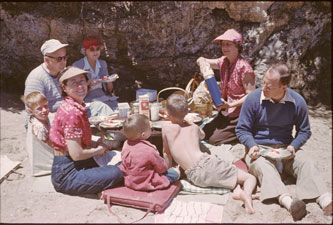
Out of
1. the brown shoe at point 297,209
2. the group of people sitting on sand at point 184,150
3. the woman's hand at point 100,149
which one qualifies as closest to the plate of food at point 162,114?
the group of people sitting on sand at point 184,150

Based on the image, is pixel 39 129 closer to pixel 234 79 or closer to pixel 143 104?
pixel 143 104

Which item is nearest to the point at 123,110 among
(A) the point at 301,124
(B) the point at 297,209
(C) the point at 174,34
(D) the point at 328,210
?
(A) the point at 301,124

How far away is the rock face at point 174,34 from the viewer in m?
6.38

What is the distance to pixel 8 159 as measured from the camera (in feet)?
14.5

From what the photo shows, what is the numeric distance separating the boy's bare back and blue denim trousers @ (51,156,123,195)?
659mm

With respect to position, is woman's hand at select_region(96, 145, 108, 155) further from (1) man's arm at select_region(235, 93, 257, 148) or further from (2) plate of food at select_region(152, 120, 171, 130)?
(1) man's arm at select_region(235, 93, 257, 148)

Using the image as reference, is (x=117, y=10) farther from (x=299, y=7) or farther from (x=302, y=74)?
(x=302, y=74)

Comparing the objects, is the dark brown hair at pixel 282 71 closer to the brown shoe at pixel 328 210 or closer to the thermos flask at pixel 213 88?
the thermos flask at pixel 213 88

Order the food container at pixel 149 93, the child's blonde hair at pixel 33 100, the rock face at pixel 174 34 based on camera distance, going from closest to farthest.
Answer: the child's blonde hair at pixel 33 100
the food container at pixel 149 93
the rock face at pixel 174 34

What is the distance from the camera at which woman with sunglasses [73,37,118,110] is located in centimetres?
529

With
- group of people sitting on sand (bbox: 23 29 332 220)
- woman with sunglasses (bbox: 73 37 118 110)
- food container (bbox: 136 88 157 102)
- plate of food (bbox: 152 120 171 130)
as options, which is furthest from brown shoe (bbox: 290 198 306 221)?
Answer: woman with sunglasses (bbox: 73 37 118 110)

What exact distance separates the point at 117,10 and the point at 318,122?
15.3 feet

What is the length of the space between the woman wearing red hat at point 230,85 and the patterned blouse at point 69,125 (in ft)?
6.96

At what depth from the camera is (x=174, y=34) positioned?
6805 millimetres
